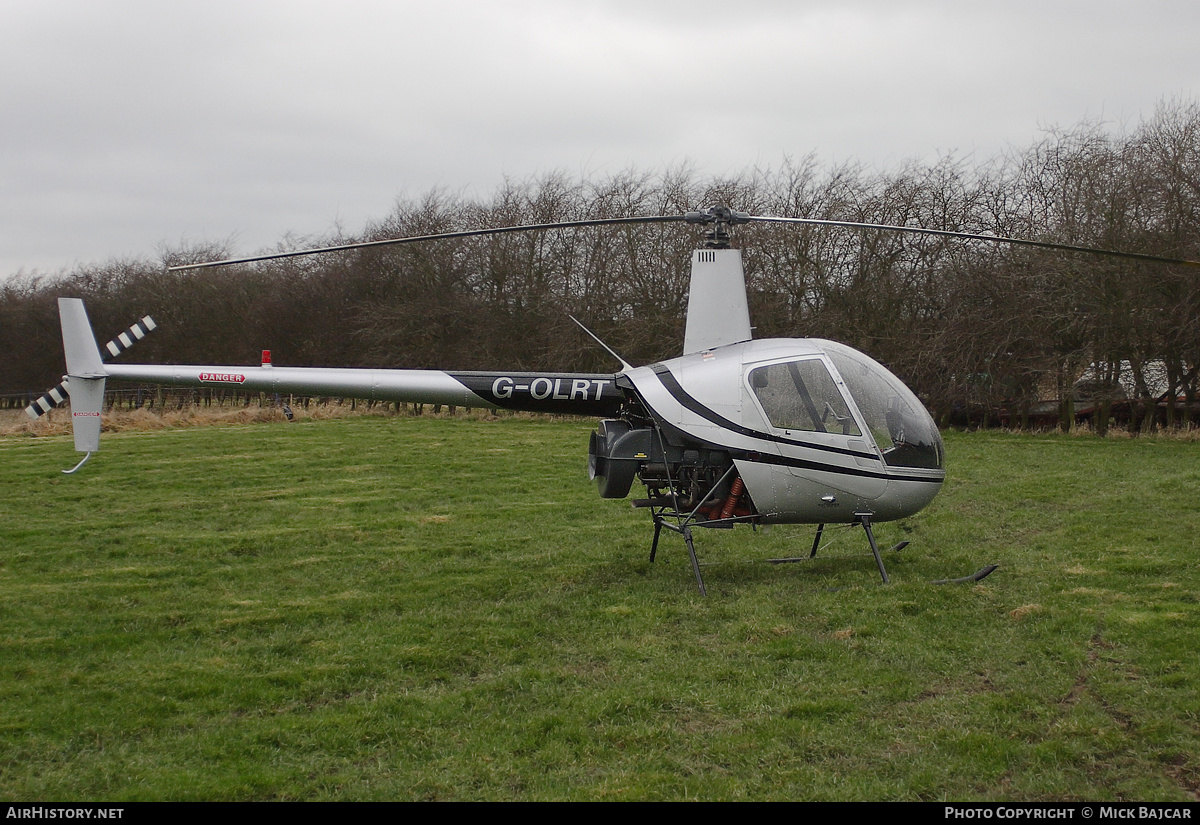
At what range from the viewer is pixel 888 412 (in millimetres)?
8023

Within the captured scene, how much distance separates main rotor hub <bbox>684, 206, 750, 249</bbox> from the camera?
7996 mm

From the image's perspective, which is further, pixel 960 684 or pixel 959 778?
pixel 960 684

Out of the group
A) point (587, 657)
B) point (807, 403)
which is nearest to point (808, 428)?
point (807, 403)

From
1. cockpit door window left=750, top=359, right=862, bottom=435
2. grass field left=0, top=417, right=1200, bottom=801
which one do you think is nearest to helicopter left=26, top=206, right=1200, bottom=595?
cockpit door window left=750, top=359, right=862, bottom=435

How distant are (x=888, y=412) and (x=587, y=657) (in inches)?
136

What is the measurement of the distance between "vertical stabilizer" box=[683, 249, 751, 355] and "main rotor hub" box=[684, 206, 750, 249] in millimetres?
129

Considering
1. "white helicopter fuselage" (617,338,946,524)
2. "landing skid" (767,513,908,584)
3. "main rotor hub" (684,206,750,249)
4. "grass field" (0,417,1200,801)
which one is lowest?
"grass field" (0,417,1200,801)

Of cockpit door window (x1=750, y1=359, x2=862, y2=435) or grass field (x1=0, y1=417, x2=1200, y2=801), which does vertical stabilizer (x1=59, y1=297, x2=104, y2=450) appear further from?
cockpit door window (x1=750, y1=359, x2=862, y2=435)

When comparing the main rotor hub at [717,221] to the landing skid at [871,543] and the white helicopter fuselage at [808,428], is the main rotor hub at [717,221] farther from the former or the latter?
the landing skid at [871,543]

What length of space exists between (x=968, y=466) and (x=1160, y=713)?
12.2m

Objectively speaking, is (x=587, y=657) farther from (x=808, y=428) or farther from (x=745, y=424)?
(x=808, y=428)

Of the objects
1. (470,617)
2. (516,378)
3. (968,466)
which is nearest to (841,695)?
(470,617)

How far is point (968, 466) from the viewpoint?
1658 cm
